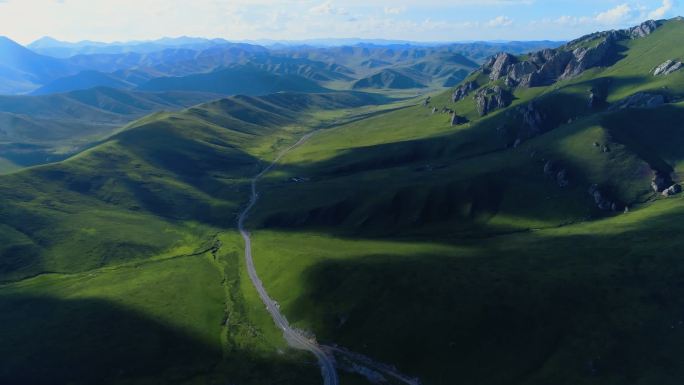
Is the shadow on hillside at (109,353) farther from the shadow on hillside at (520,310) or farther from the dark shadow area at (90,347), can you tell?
the shadow on hillside at (520,310)

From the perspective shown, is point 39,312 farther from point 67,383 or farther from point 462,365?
point 462,365

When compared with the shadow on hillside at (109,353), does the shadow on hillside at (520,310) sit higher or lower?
higher

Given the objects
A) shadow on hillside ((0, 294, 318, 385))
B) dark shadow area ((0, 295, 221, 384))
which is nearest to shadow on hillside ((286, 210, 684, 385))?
shadow on hillside ((0, 294, 318, 385))

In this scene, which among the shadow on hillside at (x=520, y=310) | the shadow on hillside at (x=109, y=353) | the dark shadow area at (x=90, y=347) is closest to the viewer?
the shadow on hillside at (x=520, y=310)

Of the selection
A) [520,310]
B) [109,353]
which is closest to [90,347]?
[109,353]

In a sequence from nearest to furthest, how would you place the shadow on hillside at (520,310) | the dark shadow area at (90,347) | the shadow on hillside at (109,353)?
the shadow on hillside at (520,310) < the shadow on hillside at (109,353) < the dark shadow area at (90,347)

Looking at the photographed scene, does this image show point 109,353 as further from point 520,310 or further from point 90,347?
point 520,310

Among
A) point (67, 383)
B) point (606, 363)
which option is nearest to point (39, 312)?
point (67, 383)


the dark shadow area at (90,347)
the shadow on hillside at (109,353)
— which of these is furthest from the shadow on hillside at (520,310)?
the dark shadow area at (90,347)

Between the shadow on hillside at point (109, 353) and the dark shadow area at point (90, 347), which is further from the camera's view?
the dark shadow area at point (90, 347)

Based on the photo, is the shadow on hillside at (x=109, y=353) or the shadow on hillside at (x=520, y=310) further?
the shadow on hillside at (x=109, y=353)
